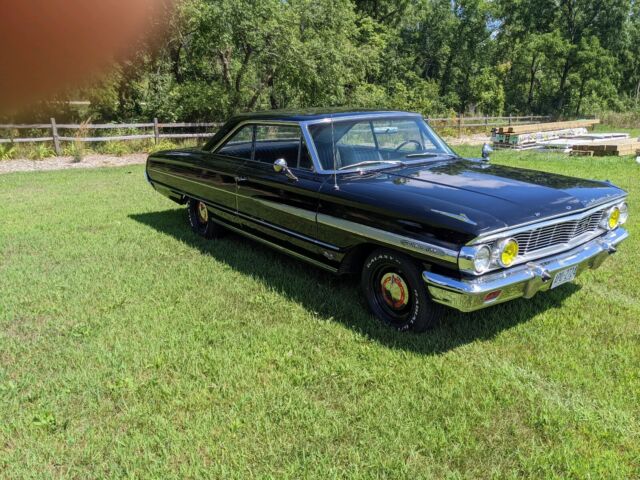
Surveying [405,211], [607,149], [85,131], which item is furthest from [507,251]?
[85,131]

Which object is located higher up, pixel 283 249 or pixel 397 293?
→ pixel 283 249

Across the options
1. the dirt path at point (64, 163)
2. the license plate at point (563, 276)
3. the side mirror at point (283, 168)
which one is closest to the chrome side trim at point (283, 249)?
the side mirror at point (283, 168)

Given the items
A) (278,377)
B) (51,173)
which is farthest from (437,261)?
(51,173)

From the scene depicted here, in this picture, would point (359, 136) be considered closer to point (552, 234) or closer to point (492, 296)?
point (552, 234)

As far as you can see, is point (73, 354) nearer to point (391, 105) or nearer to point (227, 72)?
point (227, 72)

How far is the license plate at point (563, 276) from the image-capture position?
360cm

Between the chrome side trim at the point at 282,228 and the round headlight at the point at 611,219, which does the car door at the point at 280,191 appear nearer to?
the chrome side trim at the point at 282,228

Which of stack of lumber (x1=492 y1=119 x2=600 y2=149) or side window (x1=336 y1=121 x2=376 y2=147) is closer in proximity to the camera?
side window (x1=336 y1=121 x2=376 y2=147)

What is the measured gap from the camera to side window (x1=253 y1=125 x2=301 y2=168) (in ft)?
15.6

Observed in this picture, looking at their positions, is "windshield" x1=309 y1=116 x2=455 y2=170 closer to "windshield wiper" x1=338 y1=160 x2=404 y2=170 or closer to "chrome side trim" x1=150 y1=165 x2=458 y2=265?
"windshield wiper" x1=338 y1=160 x2=404 y2=170

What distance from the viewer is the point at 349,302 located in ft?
14.4

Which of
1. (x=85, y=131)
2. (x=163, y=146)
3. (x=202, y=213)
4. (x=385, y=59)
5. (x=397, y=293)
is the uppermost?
(x=385, y=59)

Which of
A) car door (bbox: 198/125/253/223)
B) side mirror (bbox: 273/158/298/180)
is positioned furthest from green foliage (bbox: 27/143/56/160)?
side mirror (bbox: 273/158/298/180)

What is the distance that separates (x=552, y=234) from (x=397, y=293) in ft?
3.91
